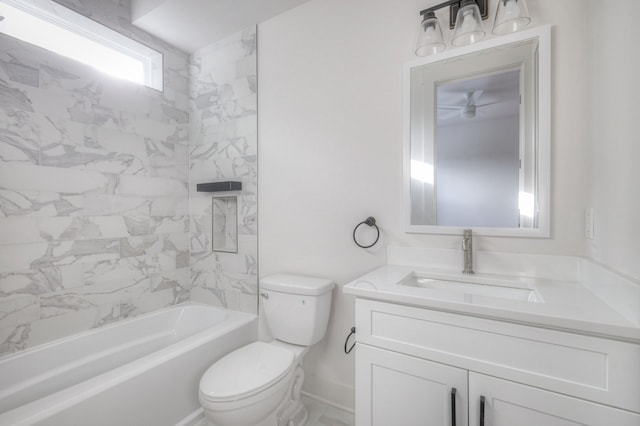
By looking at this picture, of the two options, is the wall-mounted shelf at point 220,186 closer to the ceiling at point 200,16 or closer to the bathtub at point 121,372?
the bathtub at point 121,372

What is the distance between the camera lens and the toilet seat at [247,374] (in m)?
1.27

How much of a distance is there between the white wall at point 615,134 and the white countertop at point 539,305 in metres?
0.15

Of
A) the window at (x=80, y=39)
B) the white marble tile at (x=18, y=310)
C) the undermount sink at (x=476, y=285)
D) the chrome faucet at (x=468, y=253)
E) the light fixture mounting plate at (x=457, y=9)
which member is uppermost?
the window at (x=80, y=39)

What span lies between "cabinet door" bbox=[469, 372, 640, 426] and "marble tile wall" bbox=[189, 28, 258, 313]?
1.55 metres

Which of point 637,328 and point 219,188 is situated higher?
point 219,188

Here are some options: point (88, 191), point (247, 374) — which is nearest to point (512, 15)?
point (247, 374)

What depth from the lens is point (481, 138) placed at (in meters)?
1.41

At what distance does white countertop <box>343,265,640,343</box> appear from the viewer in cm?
79

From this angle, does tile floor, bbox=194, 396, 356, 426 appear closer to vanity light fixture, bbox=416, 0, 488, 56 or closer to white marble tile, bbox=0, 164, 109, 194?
white marble tile, bbox=0, 164, 109, 194

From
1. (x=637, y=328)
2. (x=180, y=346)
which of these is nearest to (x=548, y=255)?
(x=637, y=328)

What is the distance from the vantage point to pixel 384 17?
1.64m

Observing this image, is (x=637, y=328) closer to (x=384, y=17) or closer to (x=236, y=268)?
(x=384, y=17)

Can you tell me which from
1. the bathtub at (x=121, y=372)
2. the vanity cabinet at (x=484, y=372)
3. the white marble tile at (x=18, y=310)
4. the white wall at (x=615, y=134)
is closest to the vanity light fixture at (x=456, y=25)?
the white wall at (x=615, y=134)

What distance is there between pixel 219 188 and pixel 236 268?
0.62 metres
